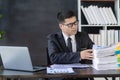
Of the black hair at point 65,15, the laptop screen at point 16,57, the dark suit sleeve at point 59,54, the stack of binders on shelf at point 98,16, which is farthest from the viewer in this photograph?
the stack of binders on shelf at point 98,16

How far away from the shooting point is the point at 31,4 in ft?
13.6

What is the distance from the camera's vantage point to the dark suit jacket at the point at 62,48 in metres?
2.45

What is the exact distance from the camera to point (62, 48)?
104 inches

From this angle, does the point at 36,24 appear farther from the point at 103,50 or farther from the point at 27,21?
the point at 103,50

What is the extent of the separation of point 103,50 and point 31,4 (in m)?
2.22

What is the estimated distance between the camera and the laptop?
6.90 ft

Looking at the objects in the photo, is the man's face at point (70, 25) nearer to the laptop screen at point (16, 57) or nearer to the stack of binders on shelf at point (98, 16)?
the laptop screen at point (16, 57)

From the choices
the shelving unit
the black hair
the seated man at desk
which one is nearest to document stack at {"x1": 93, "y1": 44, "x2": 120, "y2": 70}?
the seated man at desk

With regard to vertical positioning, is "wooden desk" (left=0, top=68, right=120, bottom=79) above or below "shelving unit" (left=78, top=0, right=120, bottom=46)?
below

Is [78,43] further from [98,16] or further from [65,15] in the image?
[98,16]

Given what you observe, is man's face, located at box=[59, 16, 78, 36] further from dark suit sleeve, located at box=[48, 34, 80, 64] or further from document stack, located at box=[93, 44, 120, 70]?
document stack, located at box=[93, 44, 120, 70]

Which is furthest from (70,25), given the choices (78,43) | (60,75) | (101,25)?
(101,25)

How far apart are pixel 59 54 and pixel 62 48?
15 centimetres

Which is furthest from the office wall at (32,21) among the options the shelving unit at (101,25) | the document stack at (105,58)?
the document stack at (105,58)
